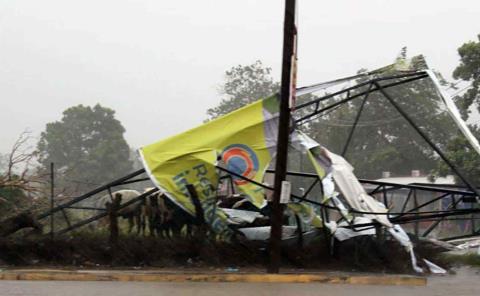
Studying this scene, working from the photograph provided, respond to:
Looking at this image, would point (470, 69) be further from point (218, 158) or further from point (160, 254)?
point (160, 254)

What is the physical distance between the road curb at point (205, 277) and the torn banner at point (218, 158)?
5.12 feet

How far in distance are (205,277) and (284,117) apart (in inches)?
116

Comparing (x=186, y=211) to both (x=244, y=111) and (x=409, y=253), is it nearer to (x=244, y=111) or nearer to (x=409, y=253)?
(x=244, y=111)

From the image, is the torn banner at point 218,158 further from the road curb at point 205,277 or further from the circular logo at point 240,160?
the road curb at point 205,277

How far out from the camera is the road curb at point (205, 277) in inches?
396

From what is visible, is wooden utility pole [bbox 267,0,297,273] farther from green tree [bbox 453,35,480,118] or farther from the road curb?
green tree [bbox 453,35,480,118]

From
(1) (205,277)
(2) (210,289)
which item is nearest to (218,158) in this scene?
(1) (205,277)

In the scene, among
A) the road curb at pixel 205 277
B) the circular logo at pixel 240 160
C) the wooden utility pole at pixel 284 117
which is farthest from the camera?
the circular logo at pixel 240 160

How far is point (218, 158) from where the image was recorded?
11.5m

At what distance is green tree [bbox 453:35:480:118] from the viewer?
23.3 meters

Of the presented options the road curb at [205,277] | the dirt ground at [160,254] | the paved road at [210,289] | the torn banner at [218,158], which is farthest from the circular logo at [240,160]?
the paved road at [210,289]

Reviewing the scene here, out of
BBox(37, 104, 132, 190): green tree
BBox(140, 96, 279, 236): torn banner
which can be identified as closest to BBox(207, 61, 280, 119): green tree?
BBox(37, 104, 132, 190): green tree

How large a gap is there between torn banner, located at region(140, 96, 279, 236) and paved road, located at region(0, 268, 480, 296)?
2.07 meters

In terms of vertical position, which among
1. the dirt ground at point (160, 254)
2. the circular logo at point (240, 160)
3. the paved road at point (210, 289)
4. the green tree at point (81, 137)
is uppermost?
the green tree at point (81, 137)
